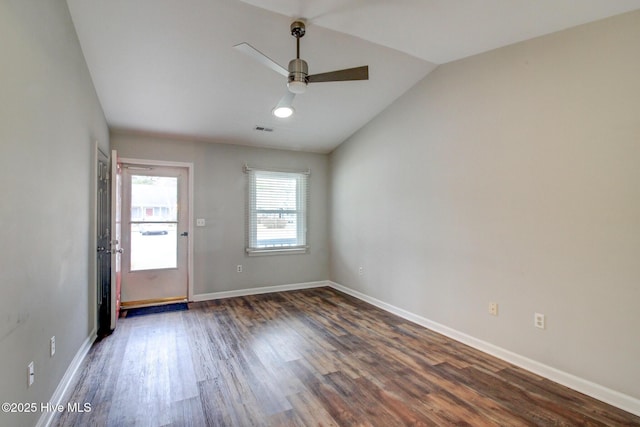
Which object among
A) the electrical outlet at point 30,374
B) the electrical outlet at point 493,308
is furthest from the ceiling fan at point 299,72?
the electrical outlet at point 493,308

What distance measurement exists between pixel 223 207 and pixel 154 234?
3.41 ft

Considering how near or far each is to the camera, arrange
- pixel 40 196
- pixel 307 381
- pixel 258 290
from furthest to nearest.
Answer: pixel 258 290 → pixel 307 381 → pixel 40 196

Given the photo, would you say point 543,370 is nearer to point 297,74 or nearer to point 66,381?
point 297,74

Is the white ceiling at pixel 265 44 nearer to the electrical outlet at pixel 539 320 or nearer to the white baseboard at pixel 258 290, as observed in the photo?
the electrical outlet at pixel 539 320

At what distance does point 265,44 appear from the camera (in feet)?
8.86

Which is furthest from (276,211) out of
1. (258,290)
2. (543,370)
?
(543,370)

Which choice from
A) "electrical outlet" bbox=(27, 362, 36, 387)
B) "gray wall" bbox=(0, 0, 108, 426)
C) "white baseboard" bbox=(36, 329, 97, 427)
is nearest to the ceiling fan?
"gray wall" bbox=(0, 0, 108, 426)

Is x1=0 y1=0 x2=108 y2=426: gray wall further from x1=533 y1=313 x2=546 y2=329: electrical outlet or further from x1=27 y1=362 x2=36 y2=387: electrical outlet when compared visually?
x1=533 y1=313 x2=546 y2=329: electrical outlet

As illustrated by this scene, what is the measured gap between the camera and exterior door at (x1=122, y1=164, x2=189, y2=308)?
4266mm

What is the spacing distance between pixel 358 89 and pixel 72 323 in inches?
142

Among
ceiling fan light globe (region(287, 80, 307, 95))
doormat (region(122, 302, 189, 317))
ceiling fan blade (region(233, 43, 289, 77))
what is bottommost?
doormat (region(122, 302, 189, 317))

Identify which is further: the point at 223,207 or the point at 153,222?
the point at 223,207

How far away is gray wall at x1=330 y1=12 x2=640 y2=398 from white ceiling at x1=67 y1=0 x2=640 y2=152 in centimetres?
28

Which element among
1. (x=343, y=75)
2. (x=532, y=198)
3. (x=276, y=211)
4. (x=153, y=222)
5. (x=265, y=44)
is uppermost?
(x=265, y=44)
